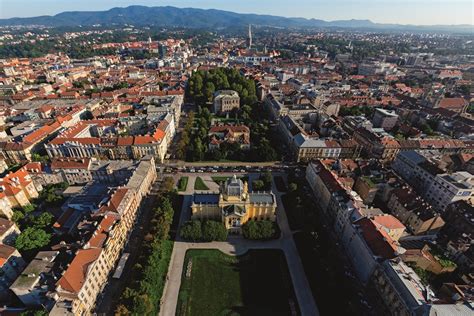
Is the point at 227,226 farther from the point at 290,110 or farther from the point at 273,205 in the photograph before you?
the point at 290,110

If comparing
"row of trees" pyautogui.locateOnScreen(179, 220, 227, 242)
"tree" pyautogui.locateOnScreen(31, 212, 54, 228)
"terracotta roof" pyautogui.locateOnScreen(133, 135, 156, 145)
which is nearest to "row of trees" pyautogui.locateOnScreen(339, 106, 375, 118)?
"terracotta roof" pyautogui.locateOnScreen(133, 135, 156, 145)

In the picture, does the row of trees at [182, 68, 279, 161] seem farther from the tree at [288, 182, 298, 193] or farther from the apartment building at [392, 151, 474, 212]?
the apartment building at [392, 151, 474, 212]

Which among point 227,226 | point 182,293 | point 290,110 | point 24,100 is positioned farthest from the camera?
point 24,100

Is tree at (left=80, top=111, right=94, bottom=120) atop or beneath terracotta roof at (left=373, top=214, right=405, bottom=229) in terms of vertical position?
A: beneath

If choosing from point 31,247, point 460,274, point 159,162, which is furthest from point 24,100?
point 460,274

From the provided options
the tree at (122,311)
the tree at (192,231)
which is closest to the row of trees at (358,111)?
the tree at (192,231)

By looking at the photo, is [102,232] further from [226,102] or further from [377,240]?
[226,102]

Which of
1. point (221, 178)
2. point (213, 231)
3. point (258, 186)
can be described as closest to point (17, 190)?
point (213, 231)
